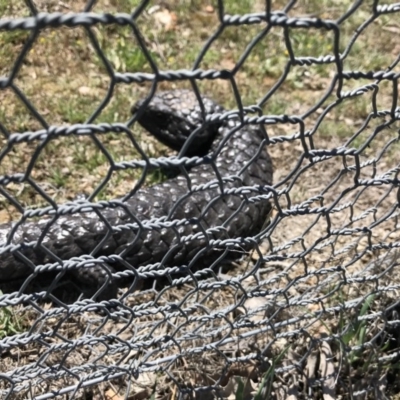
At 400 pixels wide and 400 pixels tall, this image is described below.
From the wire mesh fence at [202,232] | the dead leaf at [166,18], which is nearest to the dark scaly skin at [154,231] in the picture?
A: the wire mesh fence at [202,232]

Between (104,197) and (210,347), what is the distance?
54.7 inches

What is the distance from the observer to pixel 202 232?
1739 millimetres

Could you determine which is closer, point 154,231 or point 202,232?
point 202,232

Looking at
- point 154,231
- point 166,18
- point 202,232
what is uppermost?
point 202,232

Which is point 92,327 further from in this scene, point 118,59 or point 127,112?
point 118,59

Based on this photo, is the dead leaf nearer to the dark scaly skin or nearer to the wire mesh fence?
the wire mesh fence

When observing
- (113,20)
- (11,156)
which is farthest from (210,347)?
(11,156)

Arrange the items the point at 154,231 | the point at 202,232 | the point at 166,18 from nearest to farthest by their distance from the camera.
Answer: the point at 202,232, the point at 154,231, the point at 166,18

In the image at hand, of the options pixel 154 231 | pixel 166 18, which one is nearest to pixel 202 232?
pixel 154 231

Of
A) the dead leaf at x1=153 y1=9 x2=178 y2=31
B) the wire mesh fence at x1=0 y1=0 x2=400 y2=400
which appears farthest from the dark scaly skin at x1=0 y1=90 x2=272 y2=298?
the dead leaf at x1=153 y1=9 x2=178 y2=31

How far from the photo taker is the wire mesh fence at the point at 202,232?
4.92 ft

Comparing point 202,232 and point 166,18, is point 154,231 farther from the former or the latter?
point 166,18

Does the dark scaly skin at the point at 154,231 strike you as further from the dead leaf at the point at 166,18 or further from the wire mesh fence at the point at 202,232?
the dead leaf at the point at 166,18

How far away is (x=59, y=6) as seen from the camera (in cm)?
439
